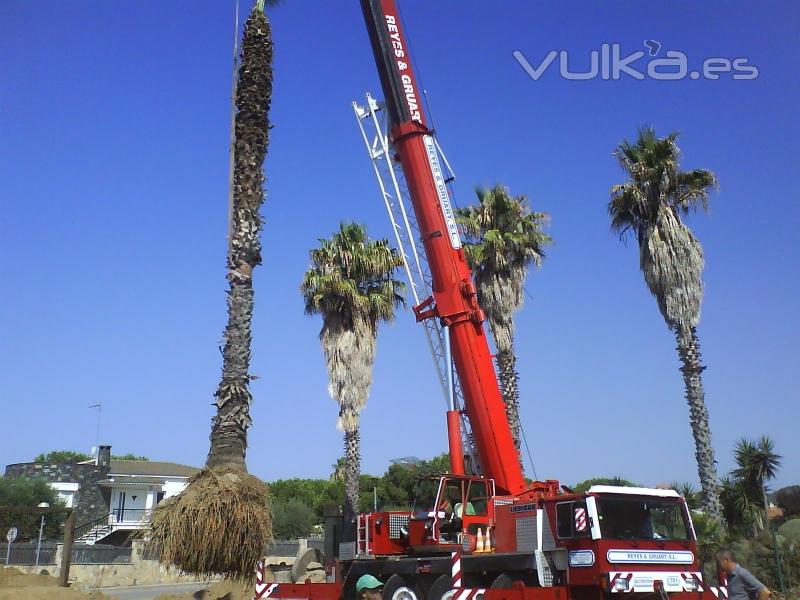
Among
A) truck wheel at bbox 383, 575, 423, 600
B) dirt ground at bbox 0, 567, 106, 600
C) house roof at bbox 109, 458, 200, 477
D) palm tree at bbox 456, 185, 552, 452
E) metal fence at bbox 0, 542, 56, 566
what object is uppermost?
palm tree at bbox 456, 185, 552, 452

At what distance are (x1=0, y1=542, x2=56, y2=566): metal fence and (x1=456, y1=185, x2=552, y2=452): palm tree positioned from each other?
18282 mm

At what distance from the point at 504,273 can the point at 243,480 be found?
16676mm

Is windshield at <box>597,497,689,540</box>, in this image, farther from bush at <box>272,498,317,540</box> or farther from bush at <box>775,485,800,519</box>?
bush at <box>272,498,317,540</box>

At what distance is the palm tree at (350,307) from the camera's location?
31047mm

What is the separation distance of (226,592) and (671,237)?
59.5 ft

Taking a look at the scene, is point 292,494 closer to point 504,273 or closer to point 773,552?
point 504,273

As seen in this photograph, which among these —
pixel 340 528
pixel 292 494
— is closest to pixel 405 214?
pixel 340 528

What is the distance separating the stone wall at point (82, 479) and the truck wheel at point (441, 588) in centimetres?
3740

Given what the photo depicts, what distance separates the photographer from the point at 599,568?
11.5 meters

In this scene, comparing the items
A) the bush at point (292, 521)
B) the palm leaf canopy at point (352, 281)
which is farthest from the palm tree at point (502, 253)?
the bush at point (292, 521)

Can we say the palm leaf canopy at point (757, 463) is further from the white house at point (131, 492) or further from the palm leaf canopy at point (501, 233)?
the white house at point (131, 492)

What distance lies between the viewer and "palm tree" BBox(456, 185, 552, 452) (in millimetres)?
27719

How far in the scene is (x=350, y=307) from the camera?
31969mm

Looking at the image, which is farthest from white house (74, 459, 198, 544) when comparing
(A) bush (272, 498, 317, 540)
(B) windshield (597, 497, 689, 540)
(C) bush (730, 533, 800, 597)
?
(B) windshield (597, 497, 689, 540)
